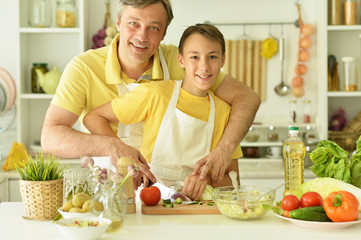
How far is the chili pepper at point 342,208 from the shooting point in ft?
4.89

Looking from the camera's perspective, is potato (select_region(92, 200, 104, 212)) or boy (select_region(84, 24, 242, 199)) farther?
boy (select_region(84, 24, 242, 199))

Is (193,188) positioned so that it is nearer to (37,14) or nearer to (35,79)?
(35,79)

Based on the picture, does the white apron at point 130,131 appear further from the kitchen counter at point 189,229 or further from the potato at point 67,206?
the potato at point 67,206

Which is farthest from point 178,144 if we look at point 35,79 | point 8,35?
point 8,35

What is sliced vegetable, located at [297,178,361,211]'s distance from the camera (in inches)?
66.1

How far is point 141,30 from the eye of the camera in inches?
88.2

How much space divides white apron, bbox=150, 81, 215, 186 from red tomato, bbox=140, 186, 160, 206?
1.54ft

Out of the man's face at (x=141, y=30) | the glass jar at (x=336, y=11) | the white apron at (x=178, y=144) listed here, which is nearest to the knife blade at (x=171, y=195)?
the white apron at (x=178, y=144)

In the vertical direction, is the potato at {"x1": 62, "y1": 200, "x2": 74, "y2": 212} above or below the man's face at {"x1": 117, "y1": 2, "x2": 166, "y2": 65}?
below

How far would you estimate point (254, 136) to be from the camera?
152 inches

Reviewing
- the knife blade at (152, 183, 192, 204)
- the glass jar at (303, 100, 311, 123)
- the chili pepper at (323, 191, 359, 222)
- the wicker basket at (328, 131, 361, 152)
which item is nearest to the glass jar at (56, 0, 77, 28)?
the glass jar at (303, 100, 311, 123)

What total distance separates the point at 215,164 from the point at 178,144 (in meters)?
0.27

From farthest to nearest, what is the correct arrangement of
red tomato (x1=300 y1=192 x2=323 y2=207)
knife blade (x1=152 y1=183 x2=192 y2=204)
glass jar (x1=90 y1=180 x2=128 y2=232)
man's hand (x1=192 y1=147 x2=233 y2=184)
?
1. man's hand (x1=192 y1=147 x2=233 y2=184)
2. knife blade (x1=152 y1=183 x2=192 y2=204)
3. red tomato (x1=300 y1=192 x2=323 y2=207)
4. glass jar (x1=90 y1=180 x2=128 y2=232)

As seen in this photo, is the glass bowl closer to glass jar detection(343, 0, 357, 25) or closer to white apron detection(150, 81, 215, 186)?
white apron detection(150, 81, 215, 186)
